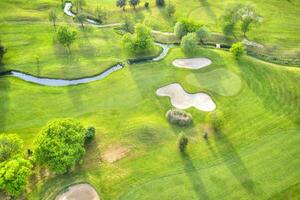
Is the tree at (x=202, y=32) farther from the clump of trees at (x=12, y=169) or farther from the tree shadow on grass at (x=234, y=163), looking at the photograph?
the clump of trees at (x=12, y=169)

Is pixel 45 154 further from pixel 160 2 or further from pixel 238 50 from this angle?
pixel 160 2

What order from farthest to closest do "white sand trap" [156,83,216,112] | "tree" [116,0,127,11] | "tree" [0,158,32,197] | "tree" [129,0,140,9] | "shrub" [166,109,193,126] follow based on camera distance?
"tree" [129,0,140,9] < "tree" [116,0,127,11] < "white sand trap" [156,83,216,112] < "shrub" [166,109,193,126] < "tree" [0,158,32,197]

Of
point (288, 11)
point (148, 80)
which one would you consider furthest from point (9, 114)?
point (288, 11)

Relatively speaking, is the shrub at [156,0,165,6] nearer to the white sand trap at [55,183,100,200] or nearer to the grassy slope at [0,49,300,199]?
the grassy slope at [0,49,300,199]

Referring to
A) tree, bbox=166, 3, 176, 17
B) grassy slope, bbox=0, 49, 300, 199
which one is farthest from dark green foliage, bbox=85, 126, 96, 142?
tree, bbox=166, 3, 176, 17

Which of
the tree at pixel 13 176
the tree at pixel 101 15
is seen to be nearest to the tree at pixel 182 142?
the tree at pixel 13 176

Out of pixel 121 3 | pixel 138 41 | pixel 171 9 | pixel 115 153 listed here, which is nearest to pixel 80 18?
pixel 121 3

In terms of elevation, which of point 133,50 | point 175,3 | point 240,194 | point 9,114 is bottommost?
point 240,194

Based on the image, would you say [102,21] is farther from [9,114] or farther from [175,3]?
[9,114]
